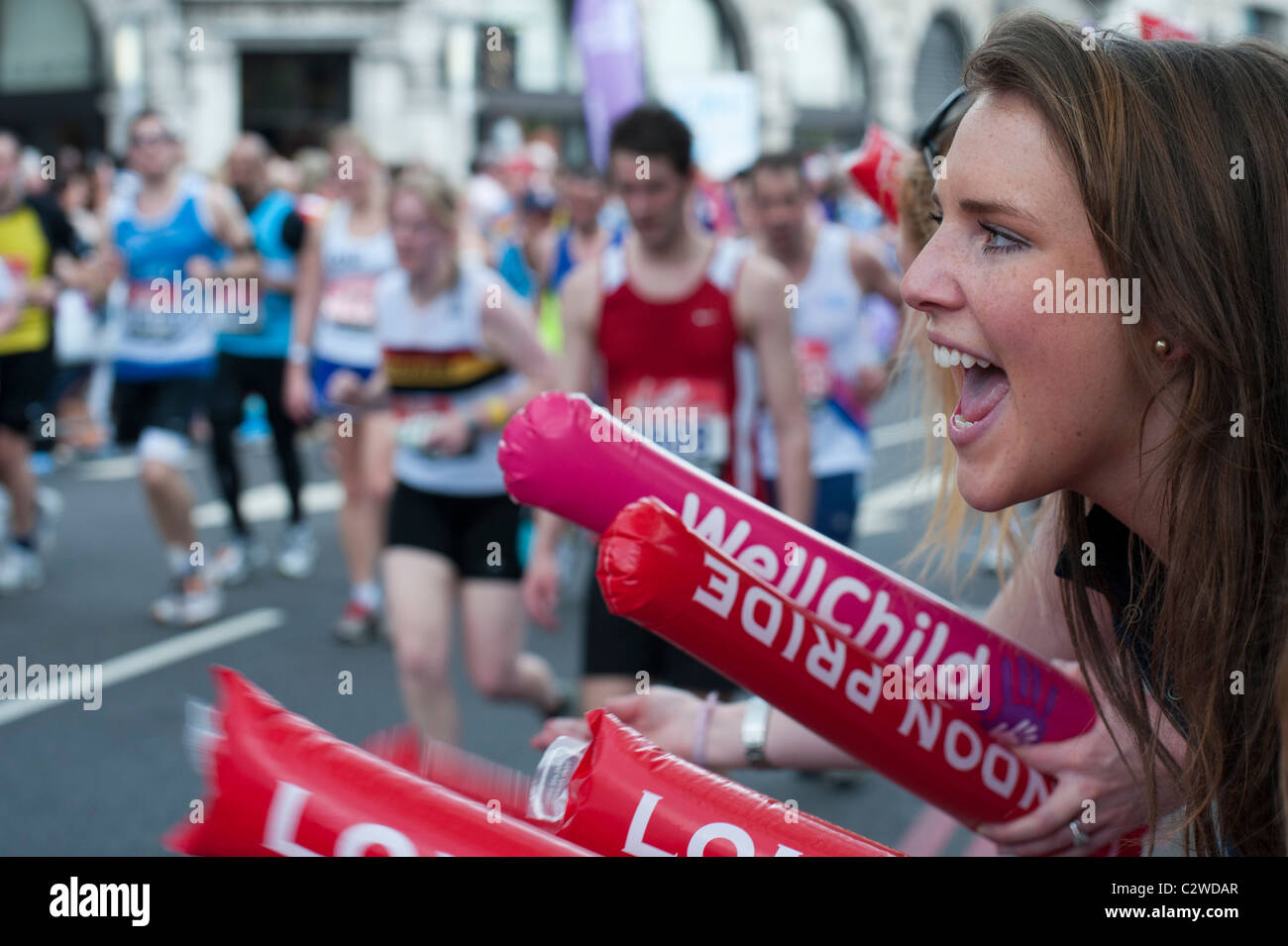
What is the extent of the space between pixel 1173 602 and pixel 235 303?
720 cm

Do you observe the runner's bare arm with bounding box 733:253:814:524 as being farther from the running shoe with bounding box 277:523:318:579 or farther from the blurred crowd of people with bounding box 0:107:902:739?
the running shoe with bounding box 277:523:318:579

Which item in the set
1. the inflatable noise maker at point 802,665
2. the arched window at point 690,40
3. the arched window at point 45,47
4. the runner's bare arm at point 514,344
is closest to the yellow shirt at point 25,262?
the runner's bare arm at point 514,344

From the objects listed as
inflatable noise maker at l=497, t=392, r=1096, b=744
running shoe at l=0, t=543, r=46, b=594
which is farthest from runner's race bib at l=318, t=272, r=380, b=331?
inflatable noise maker at l=497, t=392, r=1096, b=744

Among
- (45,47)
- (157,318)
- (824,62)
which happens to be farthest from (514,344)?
(824,62)

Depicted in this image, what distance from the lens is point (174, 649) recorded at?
676 centimetres

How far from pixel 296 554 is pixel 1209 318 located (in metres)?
7.46

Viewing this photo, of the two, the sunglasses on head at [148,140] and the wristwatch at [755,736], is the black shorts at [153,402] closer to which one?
the sunglasses on head at [148,140]

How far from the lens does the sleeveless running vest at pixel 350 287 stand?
7.54 metres

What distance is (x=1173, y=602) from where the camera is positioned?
54.2 inches

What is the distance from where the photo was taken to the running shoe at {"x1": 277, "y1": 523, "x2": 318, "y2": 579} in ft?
27.1

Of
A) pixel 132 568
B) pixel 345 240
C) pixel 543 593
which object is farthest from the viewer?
pixel 132 568
